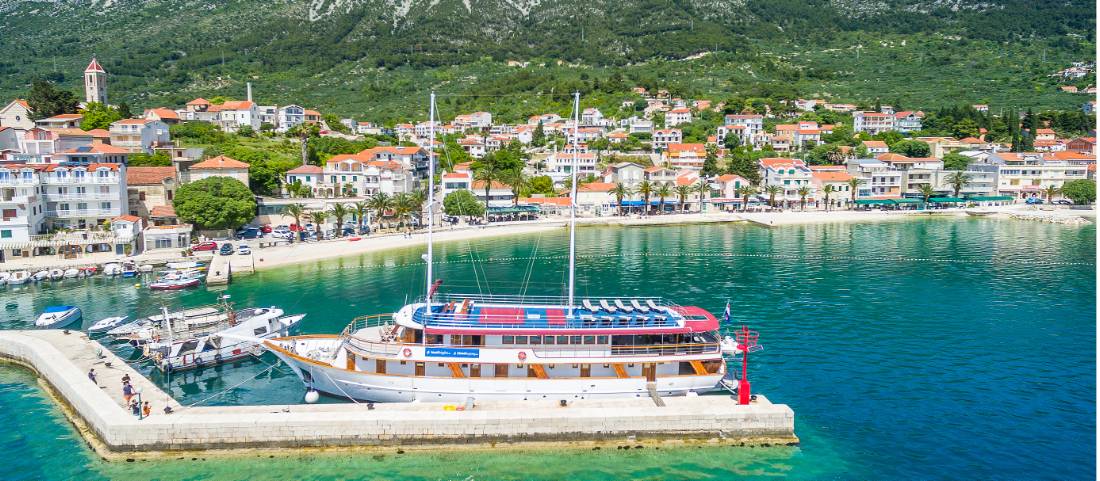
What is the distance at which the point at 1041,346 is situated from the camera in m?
39.3

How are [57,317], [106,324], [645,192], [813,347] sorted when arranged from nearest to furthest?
[813,347] → [106,324] → [57,317] → [645,192]

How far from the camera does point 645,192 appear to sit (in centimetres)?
10169

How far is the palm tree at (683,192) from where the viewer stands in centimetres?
10382

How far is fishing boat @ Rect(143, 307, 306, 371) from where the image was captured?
120 ft

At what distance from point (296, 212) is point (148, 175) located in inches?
682

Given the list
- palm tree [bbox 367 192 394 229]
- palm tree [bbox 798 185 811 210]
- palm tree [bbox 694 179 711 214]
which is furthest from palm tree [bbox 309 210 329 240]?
palm tree [bbox 798 185 811 210]

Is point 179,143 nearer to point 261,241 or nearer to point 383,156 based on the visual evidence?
point 383,156

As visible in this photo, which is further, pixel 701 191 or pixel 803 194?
pixel 803 194

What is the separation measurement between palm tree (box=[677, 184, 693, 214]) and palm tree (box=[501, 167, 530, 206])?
22.2 meters

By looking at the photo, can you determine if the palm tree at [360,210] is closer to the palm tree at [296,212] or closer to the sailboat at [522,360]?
the palm tree at [296,212]

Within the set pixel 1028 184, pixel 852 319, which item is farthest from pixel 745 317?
pixel 1028 184

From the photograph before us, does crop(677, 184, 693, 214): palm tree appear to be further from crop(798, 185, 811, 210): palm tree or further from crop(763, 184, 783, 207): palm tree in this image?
crop(798, 185, 811, 210): palm tree

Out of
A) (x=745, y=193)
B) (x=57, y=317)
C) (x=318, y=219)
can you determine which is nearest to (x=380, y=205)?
(x=318, y=219)

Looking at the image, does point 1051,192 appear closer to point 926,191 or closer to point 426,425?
point 926,191
